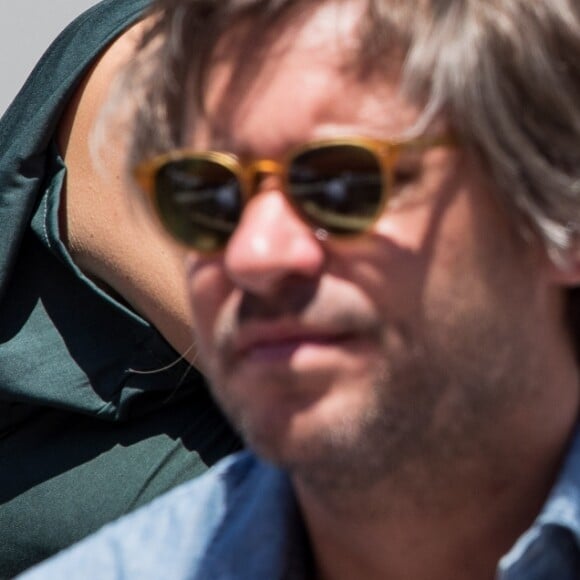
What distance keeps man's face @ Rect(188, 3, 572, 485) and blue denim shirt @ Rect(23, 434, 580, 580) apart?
15 centimetres

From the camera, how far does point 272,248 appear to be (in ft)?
4.20

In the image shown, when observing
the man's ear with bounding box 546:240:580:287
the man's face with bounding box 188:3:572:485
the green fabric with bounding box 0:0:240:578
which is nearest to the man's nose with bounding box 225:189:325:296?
the man's face with bounding box 188:3:572:485

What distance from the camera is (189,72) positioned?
4.89 ft

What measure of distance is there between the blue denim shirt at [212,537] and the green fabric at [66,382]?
0.45 metres

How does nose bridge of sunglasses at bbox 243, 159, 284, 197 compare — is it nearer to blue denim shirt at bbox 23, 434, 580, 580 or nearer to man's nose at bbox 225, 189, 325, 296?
man's nose at bbox 225, 189, 325, 296

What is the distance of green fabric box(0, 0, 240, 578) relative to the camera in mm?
2062

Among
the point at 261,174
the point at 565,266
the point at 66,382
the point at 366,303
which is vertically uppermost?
the point at 261,174

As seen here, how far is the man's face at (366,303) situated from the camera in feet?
4.23

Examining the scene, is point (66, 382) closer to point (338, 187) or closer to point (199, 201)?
point (199, 201)

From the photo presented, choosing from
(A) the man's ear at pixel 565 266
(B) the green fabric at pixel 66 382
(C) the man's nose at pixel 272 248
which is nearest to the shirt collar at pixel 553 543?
(A) the man's ear at pixel 565 266

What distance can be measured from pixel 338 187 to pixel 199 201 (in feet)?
0.54

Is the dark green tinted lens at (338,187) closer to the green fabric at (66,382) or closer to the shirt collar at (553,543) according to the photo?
the shirt collar at (553,543)

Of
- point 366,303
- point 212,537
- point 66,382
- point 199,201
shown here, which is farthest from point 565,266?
point 66,382

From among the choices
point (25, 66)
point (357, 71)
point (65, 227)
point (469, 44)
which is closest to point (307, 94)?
point (357, 71)
